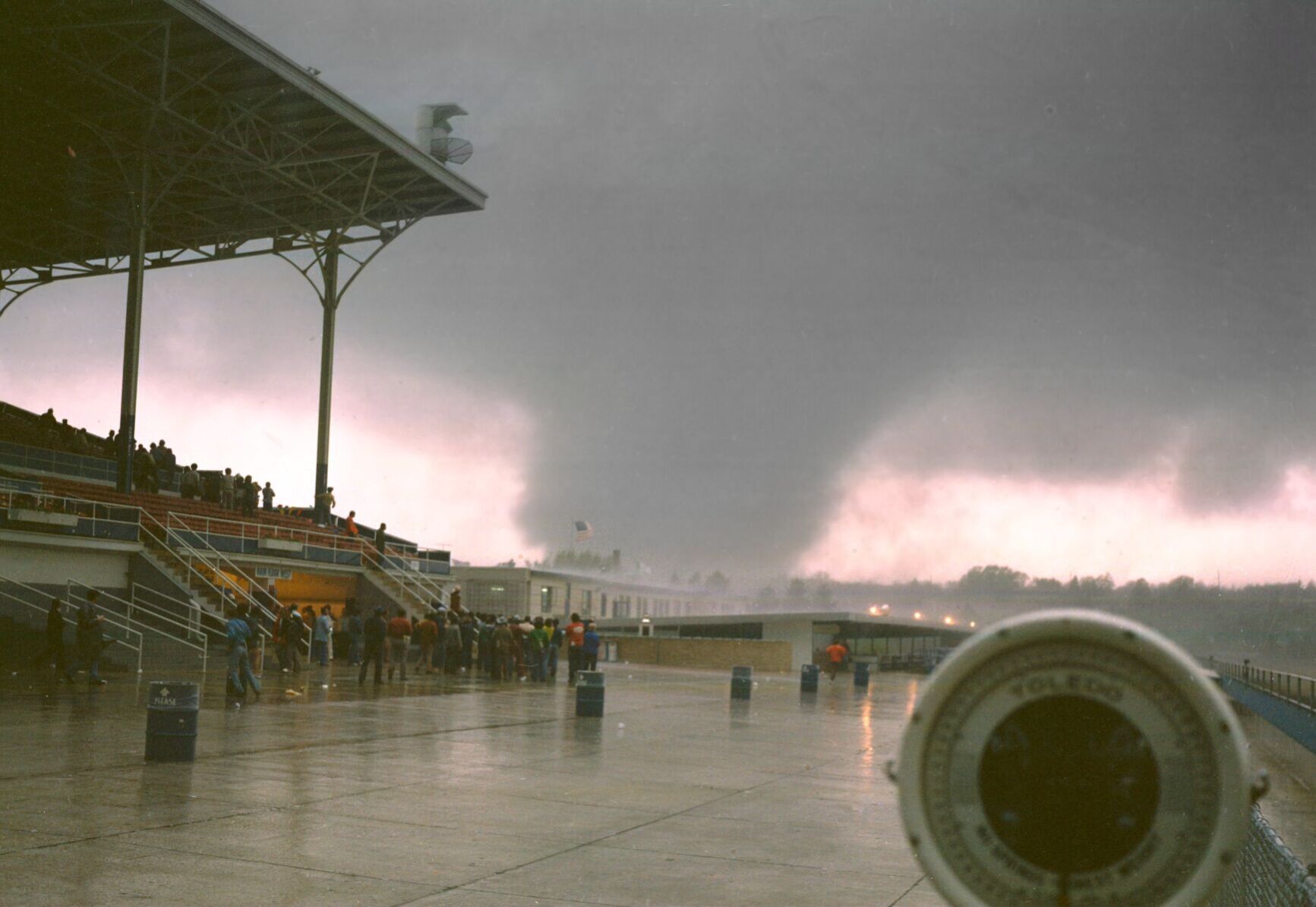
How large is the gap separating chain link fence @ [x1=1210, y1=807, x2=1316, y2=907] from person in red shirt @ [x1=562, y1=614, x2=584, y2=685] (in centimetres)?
2374

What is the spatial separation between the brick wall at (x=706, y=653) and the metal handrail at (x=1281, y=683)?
16898 mm

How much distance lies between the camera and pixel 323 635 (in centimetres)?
2952

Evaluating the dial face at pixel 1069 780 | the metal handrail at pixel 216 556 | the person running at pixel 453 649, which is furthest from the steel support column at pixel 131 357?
the dial face at pixel 1069 780

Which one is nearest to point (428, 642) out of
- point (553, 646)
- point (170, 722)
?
point (553, 646)

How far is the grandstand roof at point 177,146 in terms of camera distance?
3300 centimetres

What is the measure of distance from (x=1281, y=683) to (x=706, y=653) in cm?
2606

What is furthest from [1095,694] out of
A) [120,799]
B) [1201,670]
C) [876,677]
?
[876,677]

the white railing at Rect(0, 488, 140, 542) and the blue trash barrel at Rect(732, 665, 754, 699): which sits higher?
the white railing at Rect(0, 488, 140, 542)

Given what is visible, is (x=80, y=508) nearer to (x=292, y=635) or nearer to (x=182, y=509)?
(x=182, y=509)

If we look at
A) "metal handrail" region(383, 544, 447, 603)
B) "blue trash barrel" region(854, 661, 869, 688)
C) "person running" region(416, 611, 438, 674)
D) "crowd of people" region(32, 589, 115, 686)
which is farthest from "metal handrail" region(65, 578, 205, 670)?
"blue trash barrel" region(854, 661, 869, 688)

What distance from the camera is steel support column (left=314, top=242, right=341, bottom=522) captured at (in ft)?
150

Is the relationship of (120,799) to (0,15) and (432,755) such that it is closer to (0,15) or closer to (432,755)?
(432,755)

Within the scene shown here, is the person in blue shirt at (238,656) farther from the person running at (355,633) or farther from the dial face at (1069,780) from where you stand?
the dial face at (1069,780)

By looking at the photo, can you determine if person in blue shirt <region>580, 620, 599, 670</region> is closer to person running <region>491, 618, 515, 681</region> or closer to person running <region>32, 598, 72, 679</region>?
person running <region>491, 618, 515, 681</region>
